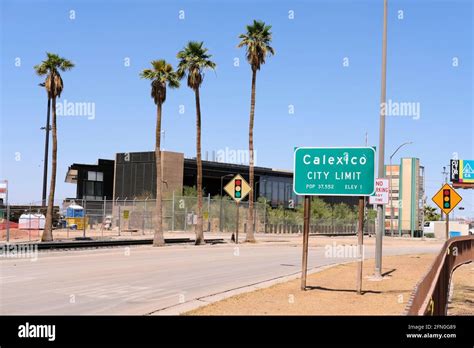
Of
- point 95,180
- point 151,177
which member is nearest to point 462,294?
point 151,177

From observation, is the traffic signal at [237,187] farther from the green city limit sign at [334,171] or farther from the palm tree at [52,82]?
the green city limit sign at [334,171]

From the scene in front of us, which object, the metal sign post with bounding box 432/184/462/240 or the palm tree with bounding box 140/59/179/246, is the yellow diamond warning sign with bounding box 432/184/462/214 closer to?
the metal sign post with bounding box 432/184/462/240

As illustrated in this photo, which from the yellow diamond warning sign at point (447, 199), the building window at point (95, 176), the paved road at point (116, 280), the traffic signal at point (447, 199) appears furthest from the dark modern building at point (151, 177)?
the paved road at point (116, 280)

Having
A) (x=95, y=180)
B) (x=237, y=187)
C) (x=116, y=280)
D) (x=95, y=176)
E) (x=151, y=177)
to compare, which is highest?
(x=95, y=176)

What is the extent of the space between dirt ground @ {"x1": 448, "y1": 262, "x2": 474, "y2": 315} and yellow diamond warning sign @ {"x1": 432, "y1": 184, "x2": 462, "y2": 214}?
301 cm

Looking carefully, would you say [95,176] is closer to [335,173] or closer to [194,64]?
[194,64]

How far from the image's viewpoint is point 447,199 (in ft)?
88.2

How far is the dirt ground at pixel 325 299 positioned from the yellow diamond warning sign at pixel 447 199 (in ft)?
28.3

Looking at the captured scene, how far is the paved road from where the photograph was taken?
471 inches

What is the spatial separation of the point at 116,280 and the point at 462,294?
9776 millimetres

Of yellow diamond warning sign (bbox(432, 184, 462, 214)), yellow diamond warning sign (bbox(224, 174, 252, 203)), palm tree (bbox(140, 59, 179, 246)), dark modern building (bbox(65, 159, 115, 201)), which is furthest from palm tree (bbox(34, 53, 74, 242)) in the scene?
dark modern building (bbox(65, 159, 115, 201))

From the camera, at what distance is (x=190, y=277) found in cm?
1783
